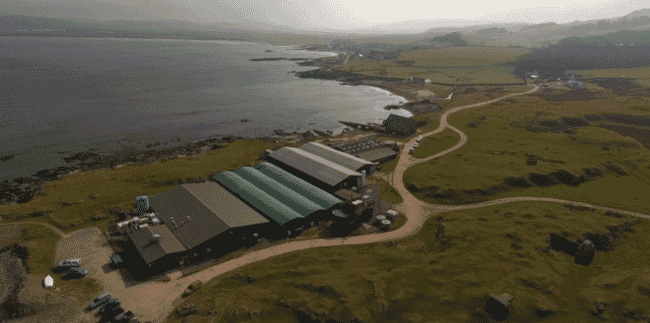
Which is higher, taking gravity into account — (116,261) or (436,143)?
(436,143)

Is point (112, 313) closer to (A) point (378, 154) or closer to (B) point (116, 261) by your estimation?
(B) point (116, 261)

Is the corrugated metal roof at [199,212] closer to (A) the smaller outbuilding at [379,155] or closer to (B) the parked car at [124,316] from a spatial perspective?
(B) the parked car at [124,316]

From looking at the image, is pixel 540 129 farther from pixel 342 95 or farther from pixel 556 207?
pixel 342 95

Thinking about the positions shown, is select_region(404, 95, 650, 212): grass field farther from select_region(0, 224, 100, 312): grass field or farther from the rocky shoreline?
select_region(0, 224, 100, 312): grass field

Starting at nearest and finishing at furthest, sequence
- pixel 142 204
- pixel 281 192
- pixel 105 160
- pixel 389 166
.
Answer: pixel 142 204 < pixel 281 192 < pixel 389 166 < pixel 105 160

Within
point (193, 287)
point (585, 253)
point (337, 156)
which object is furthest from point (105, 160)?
point (585, 253)

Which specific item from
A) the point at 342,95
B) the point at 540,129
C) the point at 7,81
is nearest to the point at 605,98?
the point at 540,129
